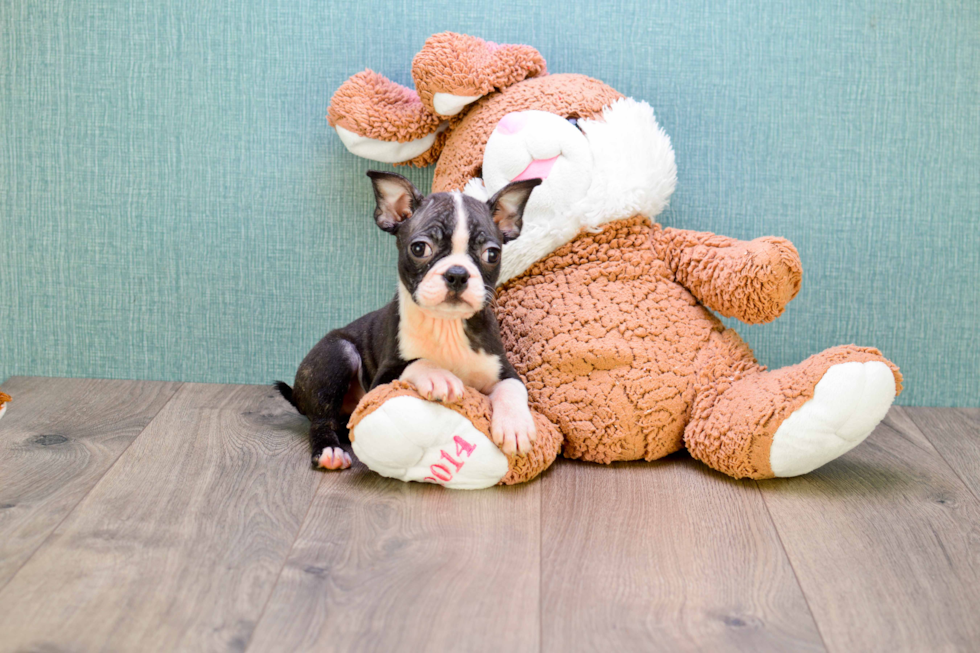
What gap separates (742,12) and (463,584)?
1.52 metres

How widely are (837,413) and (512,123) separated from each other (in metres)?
0.86

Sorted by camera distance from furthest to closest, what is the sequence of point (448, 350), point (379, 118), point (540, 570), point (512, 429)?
point (379, 118), point (448, 350), point (512, 429), point (540, 570)

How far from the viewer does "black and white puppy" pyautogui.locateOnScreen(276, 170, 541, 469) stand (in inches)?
62.1

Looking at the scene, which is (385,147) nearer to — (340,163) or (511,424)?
(340,163)

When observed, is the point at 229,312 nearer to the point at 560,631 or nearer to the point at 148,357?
the point at 148,357

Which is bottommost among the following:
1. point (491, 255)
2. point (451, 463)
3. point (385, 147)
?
point (451, 463)

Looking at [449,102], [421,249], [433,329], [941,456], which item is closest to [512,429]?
[433,329]

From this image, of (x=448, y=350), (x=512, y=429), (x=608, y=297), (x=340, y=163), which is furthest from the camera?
(x=340, y=163)

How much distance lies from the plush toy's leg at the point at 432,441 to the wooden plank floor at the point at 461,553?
0.13 feet

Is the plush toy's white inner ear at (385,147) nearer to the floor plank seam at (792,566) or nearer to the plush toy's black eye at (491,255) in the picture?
the plush toy's black eye at (491,255)

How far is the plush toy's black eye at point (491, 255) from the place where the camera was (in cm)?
160

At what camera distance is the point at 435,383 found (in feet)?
5.25

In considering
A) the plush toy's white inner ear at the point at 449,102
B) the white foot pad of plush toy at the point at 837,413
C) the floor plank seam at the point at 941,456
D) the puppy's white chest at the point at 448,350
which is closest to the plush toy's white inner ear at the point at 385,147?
the plush toy's white inner ear at the point at 449,102

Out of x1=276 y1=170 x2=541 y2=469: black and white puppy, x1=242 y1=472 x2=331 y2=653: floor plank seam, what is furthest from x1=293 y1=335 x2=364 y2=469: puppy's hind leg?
x1=242 y1=472 x2=331 y2=653: floor plank seam
